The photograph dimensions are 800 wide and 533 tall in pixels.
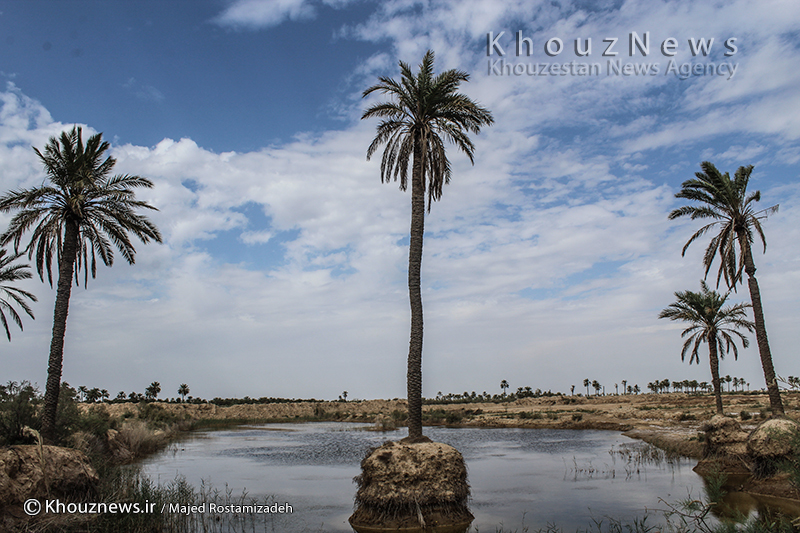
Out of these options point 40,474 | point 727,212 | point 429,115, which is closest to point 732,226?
point 727,212

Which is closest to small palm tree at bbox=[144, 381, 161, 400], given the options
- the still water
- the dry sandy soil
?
the dry sandy soil

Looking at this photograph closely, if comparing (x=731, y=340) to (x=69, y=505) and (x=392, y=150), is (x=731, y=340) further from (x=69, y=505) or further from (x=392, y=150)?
(x=69, y=505)

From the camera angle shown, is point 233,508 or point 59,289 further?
point 59,289

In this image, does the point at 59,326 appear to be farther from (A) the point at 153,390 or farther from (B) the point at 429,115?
(A) the point at 153,390

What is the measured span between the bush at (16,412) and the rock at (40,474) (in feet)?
6.90

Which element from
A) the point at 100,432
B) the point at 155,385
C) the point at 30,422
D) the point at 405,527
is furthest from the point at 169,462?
the point at 155,385

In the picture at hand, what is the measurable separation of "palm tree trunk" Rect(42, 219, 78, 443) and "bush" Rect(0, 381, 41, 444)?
410mm

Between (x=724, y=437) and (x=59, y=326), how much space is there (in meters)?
26.1

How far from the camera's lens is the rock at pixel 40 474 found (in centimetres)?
1048

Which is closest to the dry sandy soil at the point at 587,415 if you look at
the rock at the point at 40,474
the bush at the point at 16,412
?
the rock at the point at 40,474

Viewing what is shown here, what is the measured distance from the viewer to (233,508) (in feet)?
44.1

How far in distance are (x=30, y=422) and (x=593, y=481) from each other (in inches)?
778

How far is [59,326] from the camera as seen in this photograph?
18.1 meters

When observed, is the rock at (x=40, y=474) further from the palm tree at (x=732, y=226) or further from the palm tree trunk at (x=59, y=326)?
the palm tree at (x=732, y=226)
